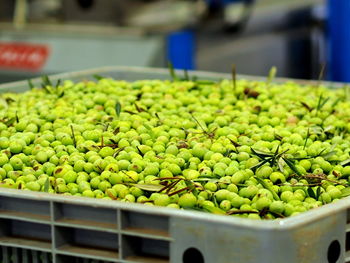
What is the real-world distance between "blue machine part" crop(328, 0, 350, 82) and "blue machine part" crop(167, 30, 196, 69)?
865mm

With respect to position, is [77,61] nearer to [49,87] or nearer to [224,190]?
[49,87]

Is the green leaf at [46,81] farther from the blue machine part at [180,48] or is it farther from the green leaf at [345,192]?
the blue machine part at [180,48]

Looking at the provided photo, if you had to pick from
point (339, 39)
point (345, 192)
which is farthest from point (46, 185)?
point (339, 39)

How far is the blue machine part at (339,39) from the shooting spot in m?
4.76

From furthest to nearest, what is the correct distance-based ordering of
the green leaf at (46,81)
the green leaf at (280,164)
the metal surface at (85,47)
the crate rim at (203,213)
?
1. the metal surface at (85,47)
2. the green leaf at (46,81)
3. the green leaf at (280,164)
4. the crate rim at (203,213)

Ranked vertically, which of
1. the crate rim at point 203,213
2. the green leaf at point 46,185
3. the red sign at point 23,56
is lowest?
the crate rim at point 203,213

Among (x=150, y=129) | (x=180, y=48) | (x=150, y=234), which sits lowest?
(x=150, y=234)

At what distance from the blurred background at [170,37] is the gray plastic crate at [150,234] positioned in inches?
111

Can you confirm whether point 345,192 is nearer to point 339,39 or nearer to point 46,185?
point 46,185

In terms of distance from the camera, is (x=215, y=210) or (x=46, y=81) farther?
(x=46, y=81)

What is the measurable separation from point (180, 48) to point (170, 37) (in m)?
0.11

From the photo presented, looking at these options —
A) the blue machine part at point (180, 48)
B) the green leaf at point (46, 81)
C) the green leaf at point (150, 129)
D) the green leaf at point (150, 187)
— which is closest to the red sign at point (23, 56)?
the blue machine part at point (180, 48)

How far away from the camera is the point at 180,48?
4.77 metres

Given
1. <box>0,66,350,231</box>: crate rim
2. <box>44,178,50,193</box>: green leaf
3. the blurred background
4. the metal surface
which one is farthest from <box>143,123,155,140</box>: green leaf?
the metal surface
